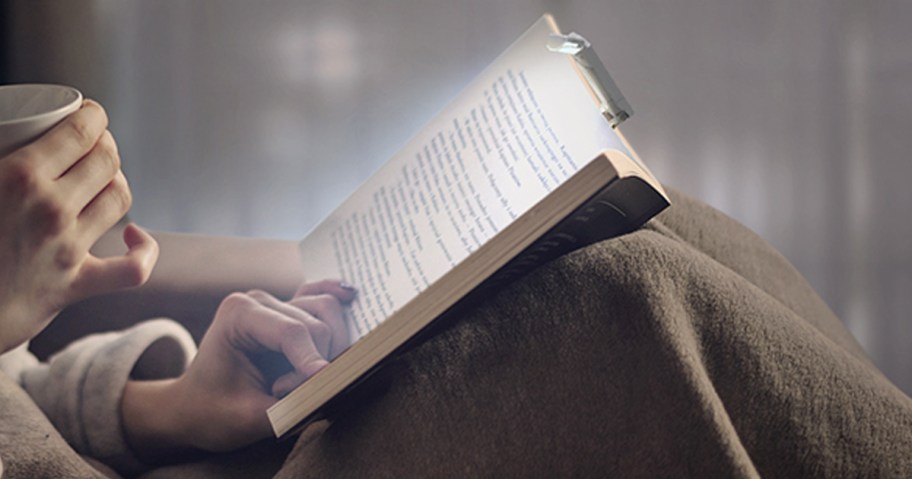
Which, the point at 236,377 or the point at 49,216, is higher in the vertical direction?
the point at 49,216

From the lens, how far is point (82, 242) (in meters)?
0.48

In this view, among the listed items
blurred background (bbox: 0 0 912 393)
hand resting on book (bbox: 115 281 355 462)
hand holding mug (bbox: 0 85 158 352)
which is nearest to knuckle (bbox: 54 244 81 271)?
hand holding mug (bbox: 0 85 158 352)

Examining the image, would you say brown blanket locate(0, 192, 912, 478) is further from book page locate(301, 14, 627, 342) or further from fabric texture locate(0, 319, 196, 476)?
fabric texture locate(0, 319, 196, 476)

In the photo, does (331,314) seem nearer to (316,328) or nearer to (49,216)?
(316,328)

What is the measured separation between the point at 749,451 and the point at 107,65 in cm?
144

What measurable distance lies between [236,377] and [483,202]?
0.21m

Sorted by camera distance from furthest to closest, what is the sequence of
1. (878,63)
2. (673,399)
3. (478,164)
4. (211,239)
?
(878,63) < (211,239) < (478,164) < (673,399)

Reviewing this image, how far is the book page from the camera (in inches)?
17.8

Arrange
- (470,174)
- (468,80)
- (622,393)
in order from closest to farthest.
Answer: (622,393), (470,174), (468,80)

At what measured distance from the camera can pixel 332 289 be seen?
567 millimetres

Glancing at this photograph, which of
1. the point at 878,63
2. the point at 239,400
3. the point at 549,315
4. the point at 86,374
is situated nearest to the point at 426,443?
the point at 549,315

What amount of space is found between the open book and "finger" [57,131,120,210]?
0.15 m

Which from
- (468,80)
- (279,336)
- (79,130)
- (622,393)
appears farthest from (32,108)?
(468,80)

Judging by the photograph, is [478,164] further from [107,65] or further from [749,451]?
[107,65]
